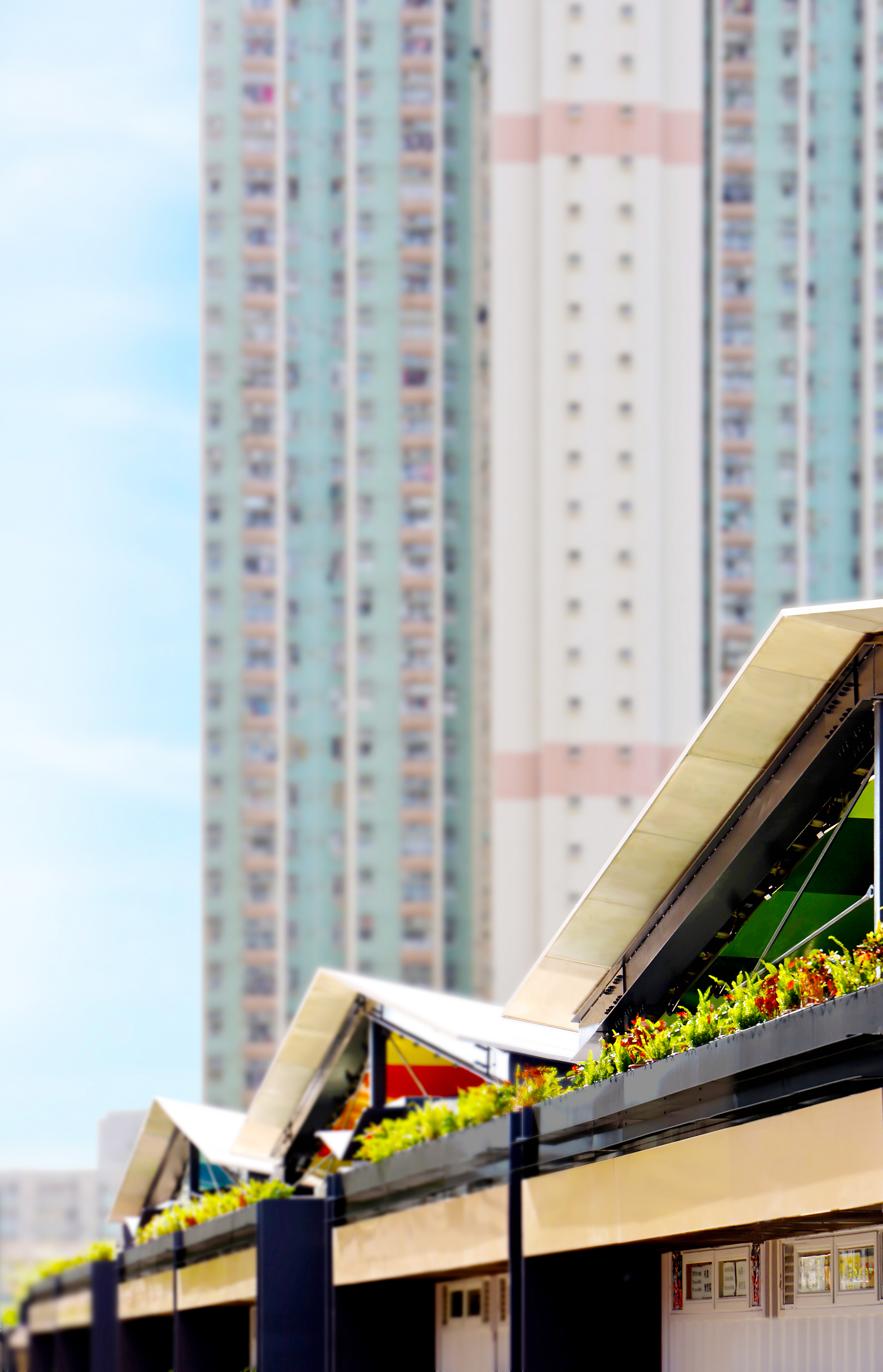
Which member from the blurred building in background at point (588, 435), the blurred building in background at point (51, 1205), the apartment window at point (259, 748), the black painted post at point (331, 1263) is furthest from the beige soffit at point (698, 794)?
the blurred building in background at point (51, 1205)

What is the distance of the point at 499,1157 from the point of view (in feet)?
54.3

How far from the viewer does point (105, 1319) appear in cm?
3319

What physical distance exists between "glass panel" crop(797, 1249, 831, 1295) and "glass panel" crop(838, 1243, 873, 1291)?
0.62 ft

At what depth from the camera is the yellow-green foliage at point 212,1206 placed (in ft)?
75.4

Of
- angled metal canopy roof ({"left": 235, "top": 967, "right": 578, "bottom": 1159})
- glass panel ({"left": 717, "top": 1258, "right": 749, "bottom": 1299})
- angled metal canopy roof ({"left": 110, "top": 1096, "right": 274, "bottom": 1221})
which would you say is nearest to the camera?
glass panel ({"left": 717, "top": 1258, "right": 749, "bottom": 1299})

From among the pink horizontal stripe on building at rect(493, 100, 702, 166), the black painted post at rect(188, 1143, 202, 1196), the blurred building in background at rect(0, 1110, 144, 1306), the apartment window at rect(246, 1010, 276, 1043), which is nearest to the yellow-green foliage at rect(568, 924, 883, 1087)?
the black painted post at rect(188, 1143, 202, 1196)

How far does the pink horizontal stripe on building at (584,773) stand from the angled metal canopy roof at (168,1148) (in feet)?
110

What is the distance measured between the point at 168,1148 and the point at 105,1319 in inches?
124

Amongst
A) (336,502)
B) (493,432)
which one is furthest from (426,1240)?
(336,502)

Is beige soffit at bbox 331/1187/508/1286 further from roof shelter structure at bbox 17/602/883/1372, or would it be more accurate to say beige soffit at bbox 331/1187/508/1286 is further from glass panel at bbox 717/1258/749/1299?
glass panel at bbox 717/1258/749/1299

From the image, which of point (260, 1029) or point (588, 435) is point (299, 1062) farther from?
point (588, 435)

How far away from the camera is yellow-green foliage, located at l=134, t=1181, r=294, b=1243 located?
23.0 meters

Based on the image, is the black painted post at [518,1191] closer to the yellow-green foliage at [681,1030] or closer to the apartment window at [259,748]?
the yellow-green foliage at [681,1030]

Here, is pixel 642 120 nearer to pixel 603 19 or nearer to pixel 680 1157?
pixel 603 19
